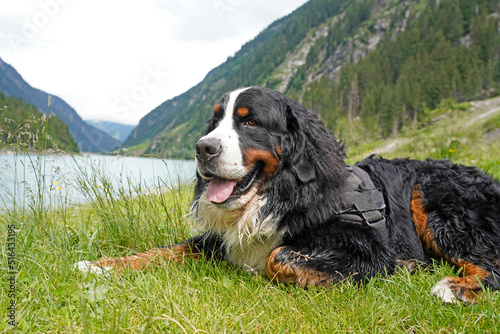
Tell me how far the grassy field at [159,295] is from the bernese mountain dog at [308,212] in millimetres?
Result: 163

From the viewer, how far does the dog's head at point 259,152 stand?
2578 millimetres

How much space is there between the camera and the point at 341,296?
2252 millimetres

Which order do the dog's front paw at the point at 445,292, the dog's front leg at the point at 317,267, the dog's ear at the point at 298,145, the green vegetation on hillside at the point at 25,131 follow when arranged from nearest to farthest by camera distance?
1. the dog's front paw at the point at 445,292
2. the dog's front leg at the point at 317,267
3. the dog's ear at the point at 298,145
4. the green vegetation on hillside at the point at 25,131

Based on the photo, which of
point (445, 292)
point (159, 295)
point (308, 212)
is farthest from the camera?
point (308, 212)

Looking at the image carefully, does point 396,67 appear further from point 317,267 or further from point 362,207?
point 317,267

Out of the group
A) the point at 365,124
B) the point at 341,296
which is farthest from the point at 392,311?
the point at 365,124

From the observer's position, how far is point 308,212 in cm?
266

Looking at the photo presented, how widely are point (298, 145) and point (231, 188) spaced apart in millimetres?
685

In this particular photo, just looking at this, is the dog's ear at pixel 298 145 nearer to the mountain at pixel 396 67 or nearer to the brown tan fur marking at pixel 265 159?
the brown tan fur marking at pixel 265 159

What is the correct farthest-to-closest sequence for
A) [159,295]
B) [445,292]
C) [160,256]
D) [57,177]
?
[57,177]
[160,256]
[445,292]
[159,295]

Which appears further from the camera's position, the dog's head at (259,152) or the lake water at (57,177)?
the lake water at (57,177)

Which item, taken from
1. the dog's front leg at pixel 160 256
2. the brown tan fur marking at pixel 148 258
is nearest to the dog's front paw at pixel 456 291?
the dog's front leg at pixel 160 256

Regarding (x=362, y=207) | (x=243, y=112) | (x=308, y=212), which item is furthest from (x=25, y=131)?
(x=362, y=207)

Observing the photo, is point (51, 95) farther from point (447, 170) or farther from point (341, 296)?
point (447, 170)
